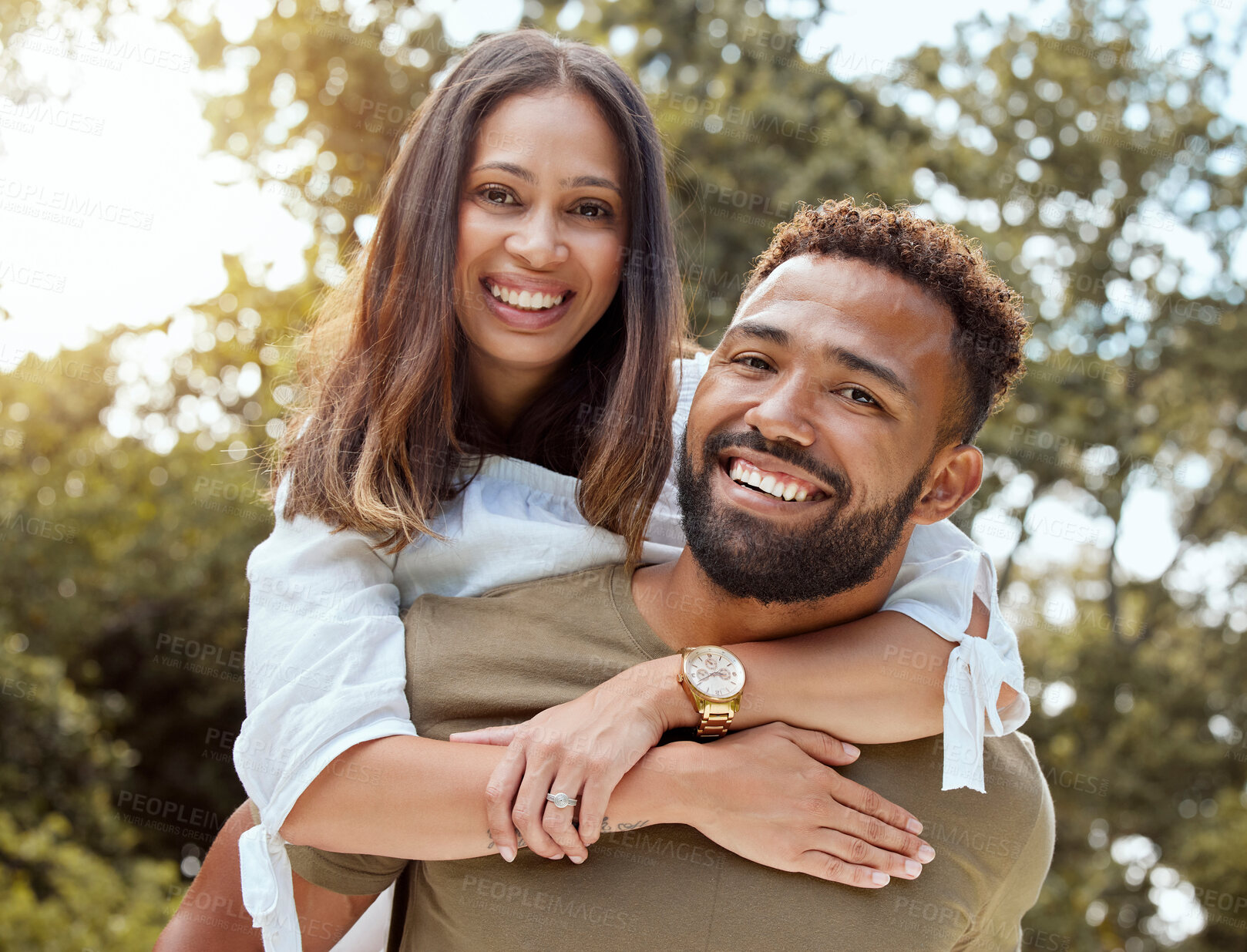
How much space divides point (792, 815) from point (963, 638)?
486mm

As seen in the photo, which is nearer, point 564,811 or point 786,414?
point 564,811

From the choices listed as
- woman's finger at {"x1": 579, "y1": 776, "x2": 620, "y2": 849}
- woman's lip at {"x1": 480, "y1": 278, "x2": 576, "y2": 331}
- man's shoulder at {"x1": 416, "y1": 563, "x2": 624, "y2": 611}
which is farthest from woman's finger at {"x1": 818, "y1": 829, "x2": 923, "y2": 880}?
woman's lip at {"x1": 480, "y1": 278, "x2": 576, "y2": 331}

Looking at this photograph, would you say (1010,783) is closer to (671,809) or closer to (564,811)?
(671,809)

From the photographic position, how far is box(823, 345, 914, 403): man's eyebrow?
2027mm

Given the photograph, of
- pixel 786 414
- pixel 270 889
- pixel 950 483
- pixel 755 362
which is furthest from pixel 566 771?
pixel 950 483

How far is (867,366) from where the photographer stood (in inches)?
79.7

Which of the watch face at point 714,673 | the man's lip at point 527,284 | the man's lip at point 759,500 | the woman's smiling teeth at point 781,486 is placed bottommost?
the watch face at point 714,673

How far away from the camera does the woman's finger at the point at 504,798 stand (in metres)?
1.86

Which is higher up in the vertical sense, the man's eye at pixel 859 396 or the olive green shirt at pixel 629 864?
the man's eye at pixel 859 396

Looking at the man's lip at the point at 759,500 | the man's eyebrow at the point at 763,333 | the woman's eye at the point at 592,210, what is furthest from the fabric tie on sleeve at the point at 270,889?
the woman's eye at the point at 592,210

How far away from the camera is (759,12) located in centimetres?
963

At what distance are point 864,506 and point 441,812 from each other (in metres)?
0.94

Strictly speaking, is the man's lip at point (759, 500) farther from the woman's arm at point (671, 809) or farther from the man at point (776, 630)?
the woman's arm at point (671, 809)

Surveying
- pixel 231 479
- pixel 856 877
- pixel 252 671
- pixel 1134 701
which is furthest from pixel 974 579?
pixel 1134 701
